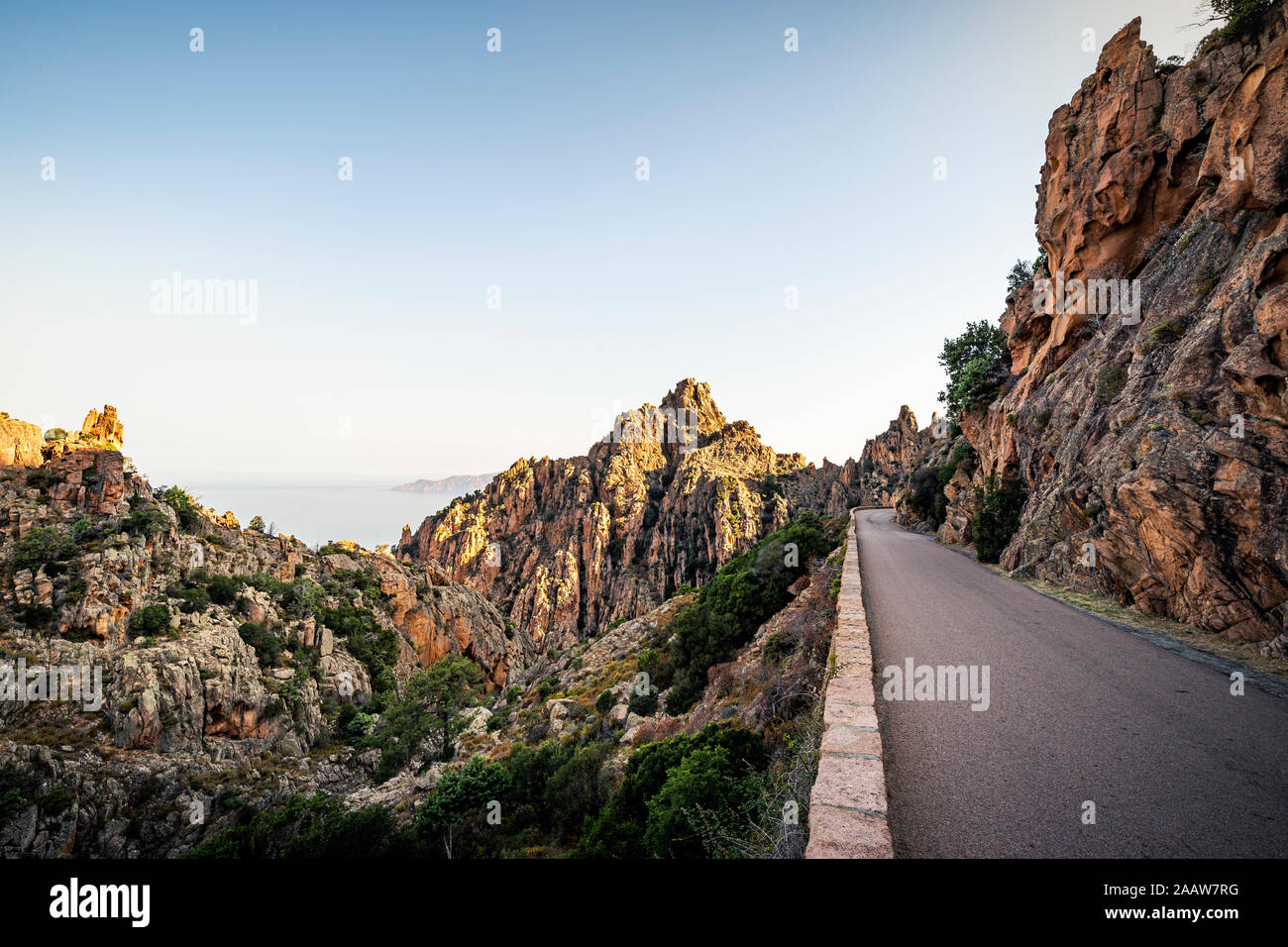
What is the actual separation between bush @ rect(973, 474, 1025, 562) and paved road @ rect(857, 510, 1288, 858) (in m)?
9.67

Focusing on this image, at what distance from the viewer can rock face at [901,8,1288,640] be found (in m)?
7.87

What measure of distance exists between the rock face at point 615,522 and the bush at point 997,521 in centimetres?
5864

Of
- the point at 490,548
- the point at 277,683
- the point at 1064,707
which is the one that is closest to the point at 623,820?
the point at 1064,707

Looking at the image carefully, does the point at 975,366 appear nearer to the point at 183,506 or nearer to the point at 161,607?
the point at 161,607

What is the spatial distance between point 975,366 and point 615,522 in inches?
2855

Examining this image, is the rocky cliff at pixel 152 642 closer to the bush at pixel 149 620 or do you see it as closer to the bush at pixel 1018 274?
the bush at pixel 149 620

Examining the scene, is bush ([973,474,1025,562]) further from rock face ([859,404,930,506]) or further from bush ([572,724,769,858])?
rock face ([859,404,930,506])

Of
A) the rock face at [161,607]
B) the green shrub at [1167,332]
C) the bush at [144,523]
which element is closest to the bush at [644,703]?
the green shrub at [1167,332]

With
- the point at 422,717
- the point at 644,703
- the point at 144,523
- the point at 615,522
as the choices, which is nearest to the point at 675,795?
the point at 644,703

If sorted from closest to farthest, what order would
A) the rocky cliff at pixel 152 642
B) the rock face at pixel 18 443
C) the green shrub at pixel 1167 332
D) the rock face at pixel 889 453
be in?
the green shrub at pixel 1167 332, the rocky cliff at pixel 152 642, the rock face at pixel 18 443, the rock face at pixel 889 453

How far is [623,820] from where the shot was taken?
7.42 metres

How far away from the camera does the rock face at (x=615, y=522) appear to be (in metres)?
82.6
